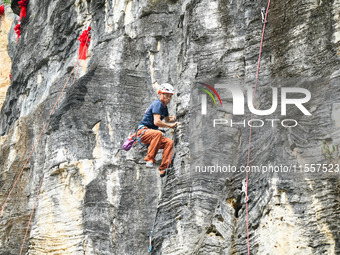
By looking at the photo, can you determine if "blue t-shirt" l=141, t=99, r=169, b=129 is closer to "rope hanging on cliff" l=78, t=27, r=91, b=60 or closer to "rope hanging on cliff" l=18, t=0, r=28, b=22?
"rope hanging on cliff" l=78, t=27, r=91, b=60

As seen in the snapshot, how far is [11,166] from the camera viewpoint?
19406 millimetres

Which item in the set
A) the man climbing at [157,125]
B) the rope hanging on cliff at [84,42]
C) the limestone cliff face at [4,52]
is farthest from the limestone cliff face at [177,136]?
the limestone cliff face at [4,52]

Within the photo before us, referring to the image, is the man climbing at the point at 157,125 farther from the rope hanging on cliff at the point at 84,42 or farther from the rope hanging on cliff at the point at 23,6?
the rope hanging on cliff at the point at 23,6

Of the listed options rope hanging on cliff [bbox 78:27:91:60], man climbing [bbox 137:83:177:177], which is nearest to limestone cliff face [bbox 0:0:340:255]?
rope hanging on cliff [bbox 78:27:91:60]

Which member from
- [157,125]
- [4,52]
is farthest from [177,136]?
[4,52]

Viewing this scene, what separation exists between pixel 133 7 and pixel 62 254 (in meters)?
5.96

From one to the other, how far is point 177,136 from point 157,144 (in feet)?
1.64

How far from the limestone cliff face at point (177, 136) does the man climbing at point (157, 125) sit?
32 centimetres

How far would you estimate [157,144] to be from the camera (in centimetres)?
1422

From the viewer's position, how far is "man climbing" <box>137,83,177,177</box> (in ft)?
46.2

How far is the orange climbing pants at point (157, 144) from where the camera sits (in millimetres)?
13922

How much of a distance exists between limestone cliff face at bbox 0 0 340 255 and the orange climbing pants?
37 centimetres

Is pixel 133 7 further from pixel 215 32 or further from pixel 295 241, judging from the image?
pixel 295 241

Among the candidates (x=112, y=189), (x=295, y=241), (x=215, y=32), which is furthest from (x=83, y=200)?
(x=295, y=241)
